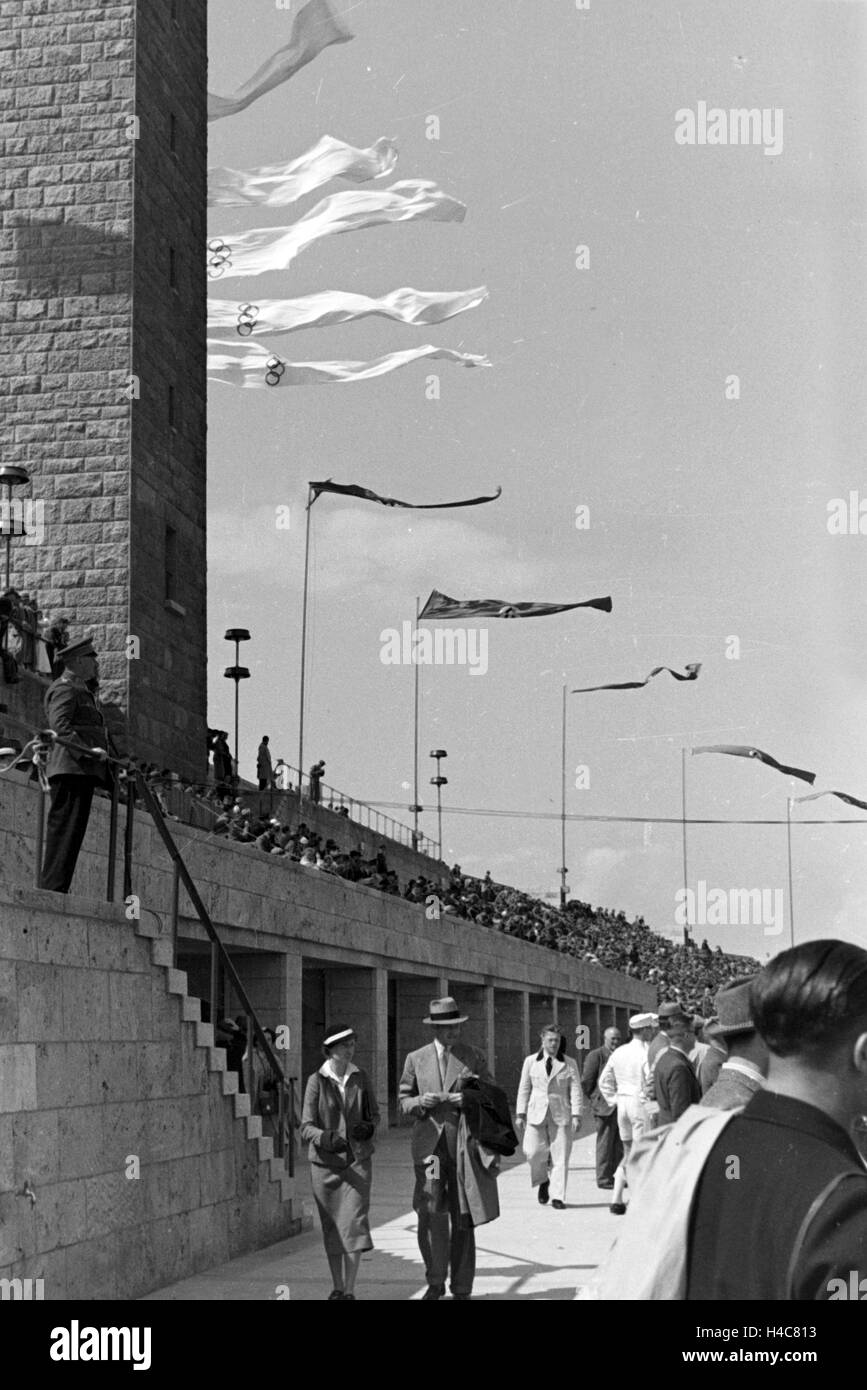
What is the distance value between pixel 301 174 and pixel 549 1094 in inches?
1018

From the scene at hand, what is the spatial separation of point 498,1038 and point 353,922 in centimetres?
1687

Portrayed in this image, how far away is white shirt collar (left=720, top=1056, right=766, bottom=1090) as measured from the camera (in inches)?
230

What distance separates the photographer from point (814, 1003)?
269cm

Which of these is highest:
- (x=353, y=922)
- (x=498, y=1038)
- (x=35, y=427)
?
(x=35, y=427)

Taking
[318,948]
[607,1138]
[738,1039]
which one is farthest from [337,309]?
[738,1039]

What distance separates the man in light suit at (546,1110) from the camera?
677 inches

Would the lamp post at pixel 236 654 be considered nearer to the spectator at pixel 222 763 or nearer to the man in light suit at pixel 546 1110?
the spectator at pixel 222 763

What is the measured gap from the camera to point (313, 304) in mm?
40062

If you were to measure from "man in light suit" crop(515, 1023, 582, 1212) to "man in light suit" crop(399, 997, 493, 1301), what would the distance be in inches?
233

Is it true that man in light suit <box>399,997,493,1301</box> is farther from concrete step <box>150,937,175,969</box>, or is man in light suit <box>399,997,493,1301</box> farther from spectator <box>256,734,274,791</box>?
spectator <box>256,734,274,791</box>

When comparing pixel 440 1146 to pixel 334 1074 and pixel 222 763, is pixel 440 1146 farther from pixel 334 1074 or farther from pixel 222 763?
pixel 222 763
